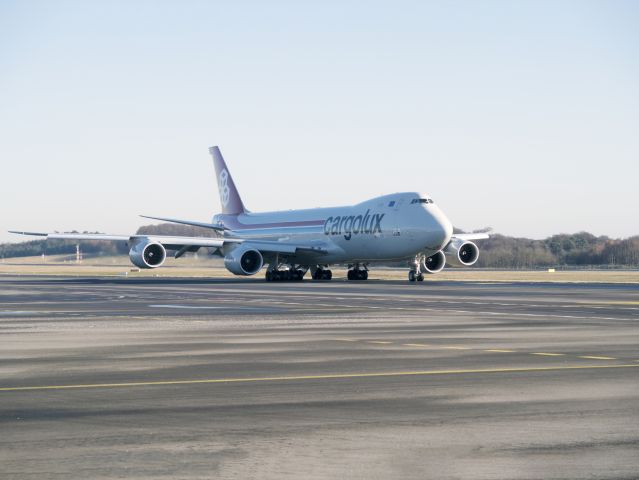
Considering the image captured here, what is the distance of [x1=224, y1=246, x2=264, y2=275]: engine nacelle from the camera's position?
59.8m

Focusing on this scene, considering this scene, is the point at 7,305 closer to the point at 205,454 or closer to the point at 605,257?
the point at 205,454

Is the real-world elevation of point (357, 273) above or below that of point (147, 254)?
below

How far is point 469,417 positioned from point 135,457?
336cm

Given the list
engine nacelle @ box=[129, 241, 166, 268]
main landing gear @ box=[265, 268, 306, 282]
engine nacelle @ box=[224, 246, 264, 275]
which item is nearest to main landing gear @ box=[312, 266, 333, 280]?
main landing gear @ box=[265, 268, 306, 282]

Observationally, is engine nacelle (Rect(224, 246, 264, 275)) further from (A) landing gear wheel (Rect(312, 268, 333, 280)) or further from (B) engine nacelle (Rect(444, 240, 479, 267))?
(B) engine nacelle (Rect(444, 240, 479, 267))

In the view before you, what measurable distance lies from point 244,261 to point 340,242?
5661 millimetres

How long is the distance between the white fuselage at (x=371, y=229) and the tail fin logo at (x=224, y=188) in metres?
9.02

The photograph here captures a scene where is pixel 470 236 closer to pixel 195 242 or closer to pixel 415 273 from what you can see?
pixel 415 273

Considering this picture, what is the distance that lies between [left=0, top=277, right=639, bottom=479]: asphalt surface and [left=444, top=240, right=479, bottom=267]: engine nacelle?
122 feet

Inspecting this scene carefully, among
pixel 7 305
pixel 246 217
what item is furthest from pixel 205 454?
pixel 246 217

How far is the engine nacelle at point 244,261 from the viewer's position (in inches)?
2352

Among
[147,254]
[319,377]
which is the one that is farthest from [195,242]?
[319,377]

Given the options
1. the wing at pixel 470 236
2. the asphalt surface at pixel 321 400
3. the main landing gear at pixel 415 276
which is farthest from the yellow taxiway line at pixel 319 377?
the wing at pixel 470 236

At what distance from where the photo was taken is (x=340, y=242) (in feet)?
200
